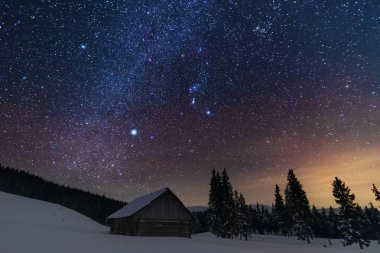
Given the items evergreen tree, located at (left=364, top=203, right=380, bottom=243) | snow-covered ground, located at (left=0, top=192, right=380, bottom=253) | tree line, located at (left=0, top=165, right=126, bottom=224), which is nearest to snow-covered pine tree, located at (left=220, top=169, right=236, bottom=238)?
snow-covered ground, located at (left=0, top=192, right=380, bottom=253)

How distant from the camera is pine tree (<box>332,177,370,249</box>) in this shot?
46.4m

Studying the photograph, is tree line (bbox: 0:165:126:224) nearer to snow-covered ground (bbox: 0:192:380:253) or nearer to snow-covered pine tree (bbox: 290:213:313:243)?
snow-covered ground (bbox: 0:192:380:253)

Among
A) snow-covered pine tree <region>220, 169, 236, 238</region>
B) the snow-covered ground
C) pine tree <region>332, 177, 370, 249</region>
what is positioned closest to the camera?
the snow-covered ground

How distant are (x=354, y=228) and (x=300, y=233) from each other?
1058 centimetres

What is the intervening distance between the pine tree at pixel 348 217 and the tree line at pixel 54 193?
79.9 meters

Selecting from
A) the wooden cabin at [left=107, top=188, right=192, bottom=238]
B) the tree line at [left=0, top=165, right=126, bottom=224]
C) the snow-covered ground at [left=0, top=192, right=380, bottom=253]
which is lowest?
the snow-covered ground at [left=0, top=192, right=380, bottom=253]

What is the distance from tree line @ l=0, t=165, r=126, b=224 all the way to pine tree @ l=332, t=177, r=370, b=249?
262 ft

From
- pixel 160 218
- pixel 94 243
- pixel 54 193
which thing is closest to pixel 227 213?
pixel 160 218

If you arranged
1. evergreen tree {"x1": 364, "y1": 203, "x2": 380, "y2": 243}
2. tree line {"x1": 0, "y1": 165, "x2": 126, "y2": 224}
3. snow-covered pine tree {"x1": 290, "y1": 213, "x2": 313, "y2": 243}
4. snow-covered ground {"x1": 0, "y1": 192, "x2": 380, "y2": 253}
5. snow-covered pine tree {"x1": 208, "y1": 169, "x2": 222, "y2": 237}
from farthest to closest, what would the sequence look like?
tree line {"x1": 0, "y1": 165, "x2": 126, "y2": 224}, evergreen tree {"x1": 364, "y1": 203, "x2": 380, "y2": 243}, snow-covered pine tree {"x1": 208, "y1": 169, "x2": 222, "y2": 237}, snow-covered pine tree {"x1": 290, "y1": 213, "x2": 313, "y2": 243}, snow-covered ground {"x1": 0, "y1": 192, "x2": 380, "y2": 253}

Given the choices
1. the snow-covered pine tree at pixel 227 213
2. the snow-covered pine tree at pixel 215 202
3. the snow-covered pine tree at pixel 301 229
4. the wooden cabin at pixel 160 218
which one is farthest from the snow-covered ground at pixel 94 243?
the snow-covered pine tree at pixel 215 202

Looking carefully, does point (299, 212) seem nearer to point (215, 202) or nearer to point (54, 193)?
point (215, 202)

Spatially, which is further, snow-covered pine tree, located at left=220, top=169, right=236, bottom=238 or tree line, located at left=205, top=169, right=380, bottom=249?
snow-covered pine tree, located at left=220, top=169, right=236, bottom=238

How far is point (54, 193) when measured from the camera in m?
102

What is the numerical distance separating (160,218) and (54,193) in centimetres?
8790
